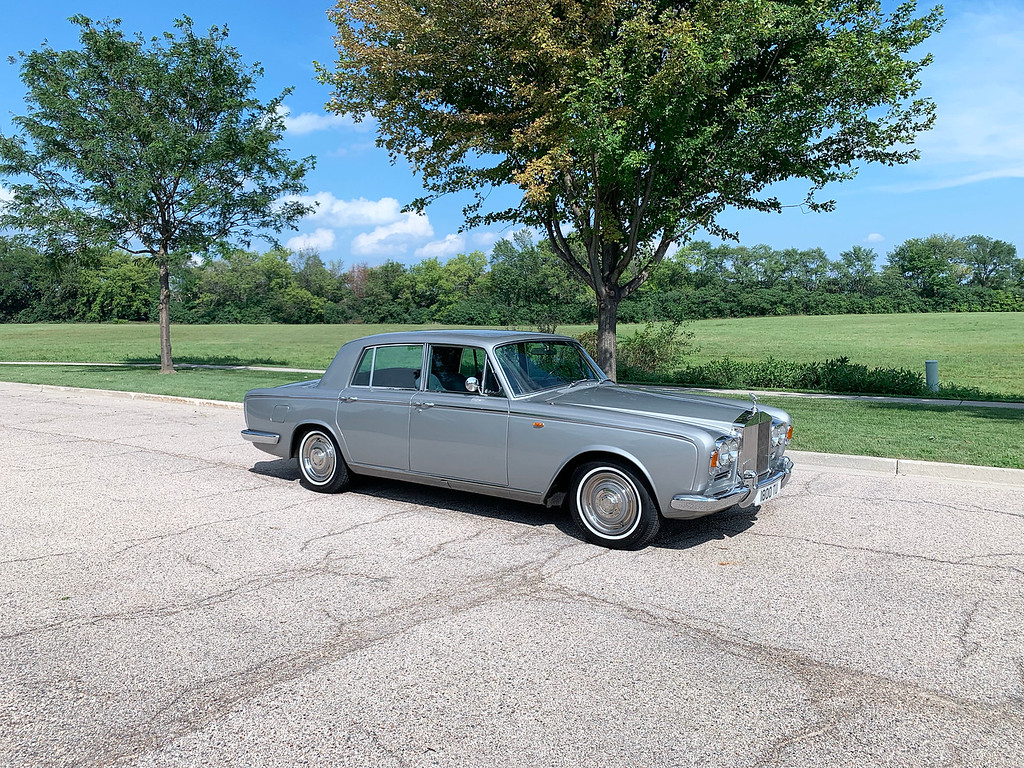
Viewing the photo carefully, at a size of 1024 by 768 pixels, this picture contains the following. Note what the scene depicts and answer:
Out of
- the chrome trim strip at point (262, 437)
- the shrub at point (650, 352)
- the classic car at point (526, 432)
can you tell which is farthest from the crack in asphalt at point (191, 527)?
the shrub at point (650, 352)

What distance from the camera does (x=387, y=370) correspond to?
6.62 metres

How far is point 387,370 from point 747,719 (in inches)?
174

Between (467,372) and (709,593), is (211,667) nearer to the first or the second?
(709,593)

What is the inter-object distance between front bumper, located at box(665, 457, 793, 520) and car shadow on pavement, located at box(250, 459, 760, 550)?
405 mm

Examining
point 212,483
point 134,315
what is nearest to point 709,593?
point 212,483

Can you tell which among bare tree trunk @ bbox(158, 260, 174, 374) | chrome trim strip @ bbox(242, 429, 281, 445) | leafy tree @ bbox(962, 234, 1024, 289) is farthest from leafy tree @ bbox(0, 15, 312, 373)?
leafy tree @ bbox(962, 234, 1024, 289)

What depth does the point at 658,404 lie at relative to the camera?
5762mm

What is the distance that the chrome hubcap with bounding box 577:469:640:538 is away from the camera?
5.20 m

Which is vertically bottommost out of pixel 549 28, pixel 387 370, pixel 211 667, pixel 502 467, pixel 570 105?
pixel 211 667

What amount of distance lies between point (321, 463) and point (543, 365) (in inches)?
93.5

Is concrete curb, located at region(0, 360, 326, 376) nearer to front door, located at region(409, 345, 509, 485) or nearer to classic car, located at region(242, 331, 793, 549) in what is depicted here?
classic car, located at region(242, 331, 793, 549)

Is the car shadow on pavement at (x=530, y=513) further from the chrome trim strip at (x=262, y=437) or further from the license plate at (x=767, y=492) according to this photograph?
the chrome trim strip at (x=262, y=437)

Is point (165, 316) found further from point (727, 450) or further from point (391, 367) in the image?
point (727, 450)

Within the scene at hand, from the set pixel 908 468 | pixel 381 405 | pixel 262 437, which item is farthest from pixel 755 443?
pixel 262 437
